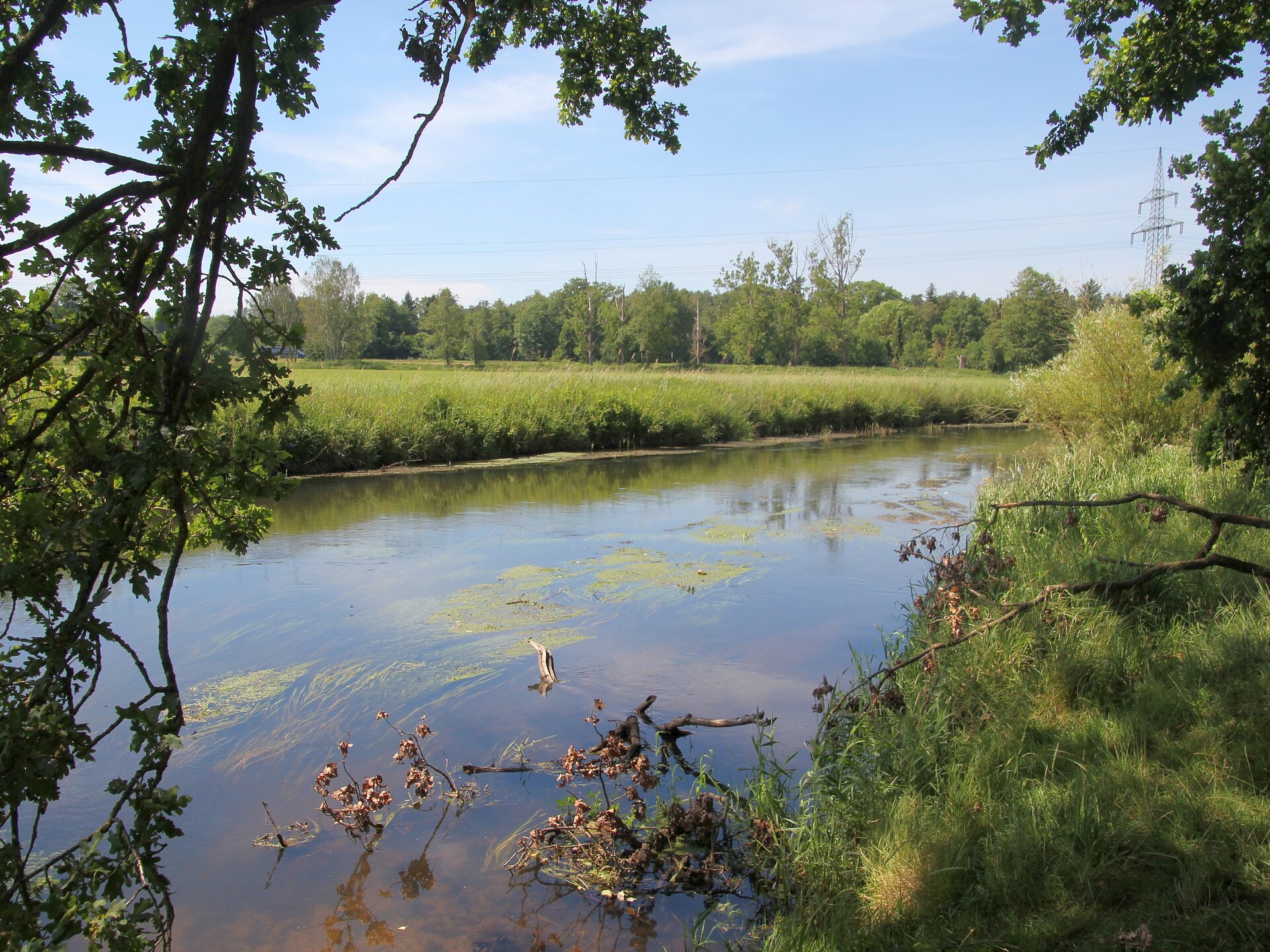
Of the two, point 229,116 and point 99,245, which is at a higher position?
point 229,116

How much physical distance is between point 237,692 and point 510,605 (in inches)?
99.6

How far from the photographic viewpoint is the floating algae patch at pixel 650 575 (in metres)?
8.56

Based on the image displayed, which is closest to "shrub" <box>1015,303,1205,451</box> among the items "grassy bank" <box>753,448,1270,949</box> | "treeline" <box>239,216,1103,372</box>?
"grassy bank" <box>753,448,1270,949</box>

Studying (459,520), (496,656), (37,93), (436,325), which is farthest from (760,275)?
(37,93)

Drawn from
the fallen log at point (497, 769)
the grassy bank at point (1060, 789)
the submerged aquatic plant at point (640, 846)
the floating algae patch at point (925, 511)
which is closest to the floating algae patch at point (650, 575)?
the grassy bank at point (1060, 789)

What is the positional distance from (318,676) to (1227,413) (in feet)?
19.4

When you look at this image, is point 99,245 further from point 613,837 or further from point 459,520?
point 459,520

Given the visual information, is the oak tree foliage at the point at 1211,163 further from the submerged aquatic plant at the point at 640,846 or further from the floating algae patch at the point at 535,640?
the floating algae patch at the point at 535,640

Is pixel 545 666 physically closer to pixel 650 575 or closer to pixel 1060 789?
pixel 650 575

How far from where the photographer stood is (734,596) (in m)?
8.38

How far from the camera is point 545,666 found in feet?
20.9

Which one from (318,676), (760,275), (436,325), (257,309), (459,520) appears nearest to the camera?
(257,309)

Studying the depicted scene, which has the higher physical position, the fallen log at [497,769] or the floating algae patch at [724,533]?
the floating algae patch at [724,533]

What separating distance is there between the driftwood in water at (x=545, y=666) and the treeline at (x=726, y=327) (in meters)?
34.2
